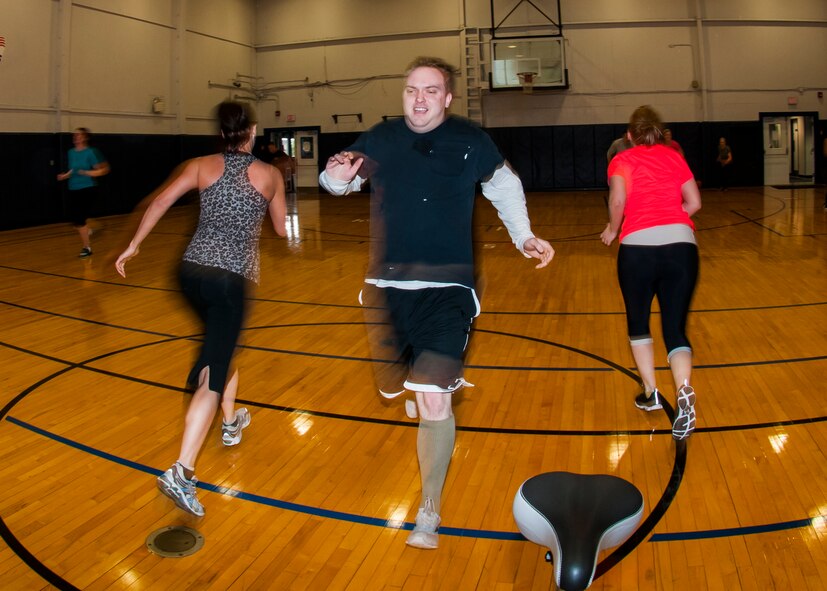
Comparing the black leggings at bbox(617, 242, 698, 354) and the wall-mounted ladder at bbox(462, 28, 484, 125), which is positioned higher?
the wall-mounted ladder at bbox(462, 28, 484, 125)

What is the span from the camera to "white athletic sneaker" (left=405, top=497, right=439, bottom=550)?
9.73 feet

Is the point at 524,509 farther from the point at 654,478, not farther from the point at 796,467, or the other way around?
the point at 796,467

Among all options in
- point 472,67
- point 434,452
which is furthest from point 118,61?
point 434,452

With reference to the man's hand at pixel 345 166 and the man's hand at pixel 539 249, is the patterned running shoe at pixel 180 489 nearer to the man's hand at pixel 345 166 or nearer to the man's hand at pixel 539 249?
the man's hand at pixel 345 166

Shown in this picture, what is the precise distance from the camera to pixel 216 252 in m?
3.36

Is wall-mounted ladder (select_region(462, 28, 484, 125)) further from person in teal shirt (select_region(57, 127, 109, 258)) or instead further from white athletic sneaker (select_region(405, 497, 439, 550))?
white athletic sneaker (select_region(405, 497, 439, 550))

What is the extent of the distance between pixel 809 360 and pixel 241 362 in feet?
13.7

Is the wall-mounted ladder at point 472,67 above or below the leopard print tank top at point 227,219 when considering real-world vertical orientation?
above

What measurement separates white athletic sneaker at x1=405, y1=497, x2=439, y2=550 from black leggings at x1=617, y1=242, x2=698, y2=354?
5.59 ft

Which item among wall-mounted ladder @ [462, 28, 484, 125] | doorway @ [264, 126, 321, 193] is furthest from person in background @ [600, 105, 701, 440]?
doorway @ [264, 126, 321, 193]

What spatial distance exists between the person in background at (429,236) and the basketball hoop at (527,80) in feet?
63.7

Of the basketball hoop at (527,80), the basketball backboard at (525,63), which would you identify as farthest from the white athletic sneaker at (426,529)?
the basketball backboard at (525,63)

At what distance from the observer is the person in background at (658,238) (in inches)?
153

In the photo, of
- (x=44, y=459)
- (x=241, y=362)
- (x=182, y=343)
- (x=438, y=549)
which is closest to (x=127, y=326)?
(x=182, y=343)
